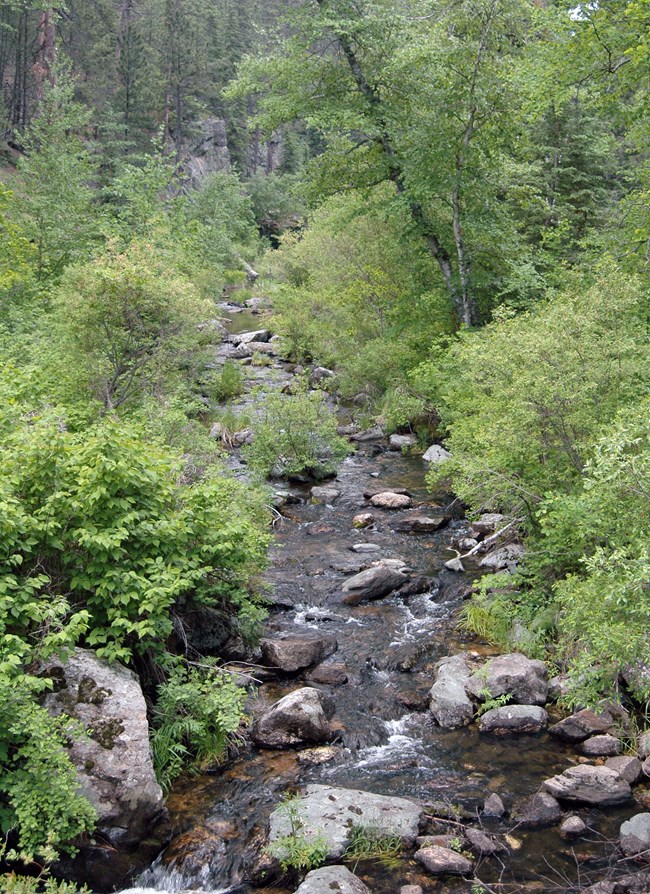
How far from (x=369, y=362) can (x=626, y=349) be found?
12168mm

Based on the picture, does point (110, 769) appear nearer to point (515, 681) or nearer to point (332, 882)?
point (332, 882)

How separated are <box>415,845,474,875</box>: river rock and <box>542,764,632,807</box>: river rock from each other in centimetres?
136

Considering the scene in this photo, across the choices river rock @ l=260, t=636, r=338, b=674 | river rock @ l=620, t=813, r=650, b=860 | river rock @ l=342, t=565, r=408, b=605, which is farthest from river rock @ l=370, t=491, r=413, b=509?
river rock @ l=620, t=813, r=650, b=860

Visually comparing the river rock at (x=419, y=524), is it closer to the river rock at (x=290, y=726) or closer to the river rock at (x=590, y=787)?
the river rock at (x=290, y=726)

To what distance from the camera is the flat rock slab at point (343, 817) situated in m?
6.17

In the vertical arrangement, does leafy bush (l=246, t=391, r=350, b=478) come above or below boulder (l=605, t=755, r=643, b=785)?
above

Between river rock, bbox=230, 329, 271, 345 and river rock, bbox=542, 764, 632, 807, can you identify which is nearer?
river rock, bbox=542, 764, 632, 807

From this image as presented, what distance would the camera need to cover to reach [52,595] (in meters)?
6.64

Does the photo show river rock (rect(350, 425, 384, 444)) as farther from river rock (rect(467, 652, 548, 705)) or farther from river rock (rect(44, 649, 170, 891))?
river rock (rect(44, 649, 170, 891))

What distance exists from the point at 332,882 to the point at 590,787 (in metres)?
2.77

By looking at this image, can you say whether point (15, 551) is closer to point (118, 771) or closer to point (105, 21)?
point (118, 771)

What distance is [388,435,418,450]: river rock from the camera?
19594mm

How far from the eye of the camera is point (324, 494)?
53.2ft

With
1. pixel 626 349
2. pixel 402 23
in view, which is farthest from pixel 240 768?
pixel 402 23
